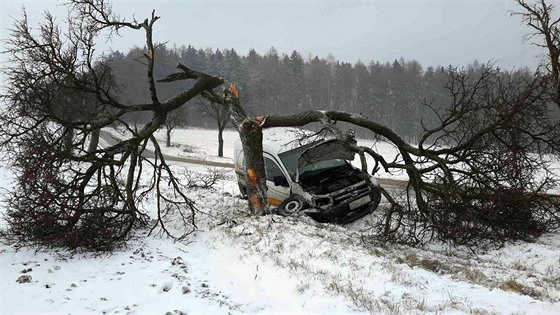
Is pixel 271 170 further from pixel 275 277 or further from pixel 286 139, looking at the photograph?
pixel 275 277

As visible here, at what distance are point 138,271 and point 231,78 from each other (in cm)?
6855

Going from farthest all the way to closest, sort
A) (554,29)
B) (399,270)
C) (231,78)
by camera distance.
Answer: (231,78), (554,29), (399,270)

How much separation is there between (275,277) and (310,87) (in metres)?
76.8

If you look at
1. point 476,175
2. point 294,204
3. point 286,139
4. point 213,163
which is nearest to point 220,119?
point 213,163

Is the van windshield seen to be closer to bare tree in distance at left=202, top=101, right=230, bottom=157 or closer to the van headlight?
the van headlight

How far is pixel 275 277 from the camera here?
17.8ft

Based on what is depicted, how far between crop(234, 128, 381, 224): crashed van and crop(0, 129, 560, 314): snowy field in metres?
1.63

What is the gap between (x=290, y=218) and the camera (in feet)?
27.9

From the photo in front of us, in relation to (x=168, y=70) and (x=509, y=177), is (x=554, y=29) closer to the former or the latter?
(x=509, y=177)

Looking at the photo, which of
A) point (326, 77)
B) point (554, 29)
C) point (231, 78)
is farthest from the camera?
point (326, 77)

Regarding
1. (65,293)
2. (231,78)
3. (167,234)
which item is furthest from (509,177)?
(231,78)

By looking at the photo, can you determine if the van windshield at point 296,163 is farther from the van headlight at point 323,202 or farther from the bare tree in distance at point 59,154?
the bare tree in distance at point 59,154

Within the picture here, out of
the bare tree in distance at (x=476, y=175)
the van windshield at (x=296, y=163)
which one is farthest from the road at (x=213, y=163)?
the bare tree in distance at (x=476, y=175)

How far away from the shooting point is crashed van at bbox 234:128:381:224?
9547 millimetres
